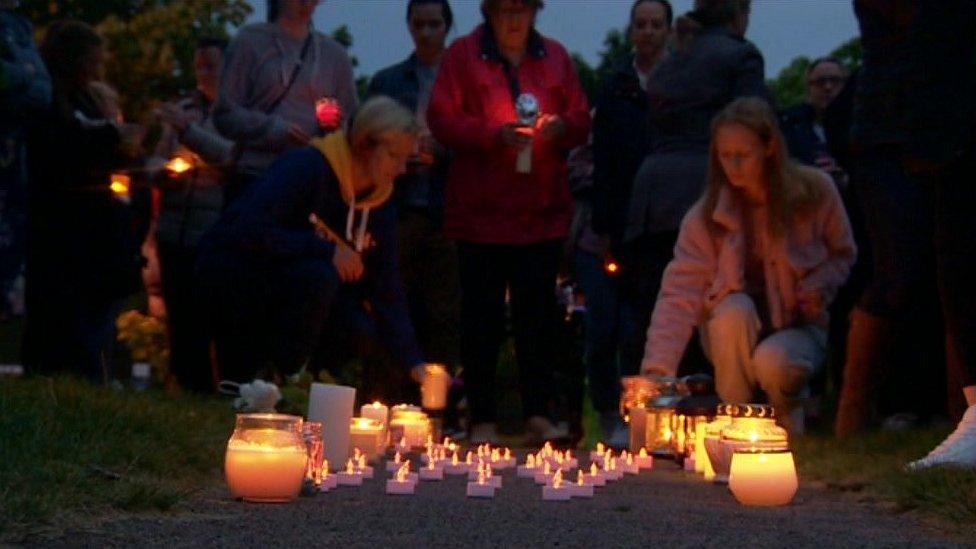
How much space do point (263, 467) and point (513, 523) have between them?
0.70m

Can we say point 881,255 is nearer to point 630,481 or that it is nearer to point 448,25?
point 630,481

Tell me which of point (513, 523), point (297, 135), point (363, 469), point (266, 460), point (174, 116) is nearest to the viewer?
point (513, 523)

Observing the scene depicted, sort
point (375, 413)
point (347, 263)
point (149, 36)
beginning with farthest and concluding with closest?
point (149, 36) < point (347, 263) < point (375, 413)

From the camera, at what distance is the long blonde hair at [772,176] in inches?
296

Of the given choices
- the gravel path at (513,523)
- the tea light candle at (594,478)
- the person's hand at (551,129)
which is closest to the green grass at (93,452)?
the gravel path at (513,523)

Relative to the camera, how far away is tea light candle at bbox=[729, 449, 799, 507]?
17.7 feet

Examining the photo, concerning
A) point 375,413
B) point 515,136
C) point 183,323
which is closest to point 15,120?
point 183,323

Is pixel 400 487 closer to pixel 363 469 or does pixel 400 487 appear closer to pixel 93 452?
pixel 363 469

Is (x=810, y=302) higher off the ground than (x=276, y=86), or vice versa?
(x=276, y=86)

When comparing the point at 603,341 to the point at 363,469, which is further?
the point at 603,341

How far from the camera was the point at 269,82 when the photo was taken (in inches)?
377

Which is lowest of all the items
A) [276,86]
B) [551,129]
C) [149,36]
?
[551,129]

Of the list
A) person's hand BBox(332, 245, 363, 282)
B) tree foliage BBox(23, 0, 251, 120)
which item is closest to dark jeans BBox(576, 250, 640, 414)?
person's hand BBox(332, 245, 363, 282)

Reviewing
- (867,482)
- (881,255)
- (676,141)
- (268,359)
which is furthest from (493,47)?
(867,482)
